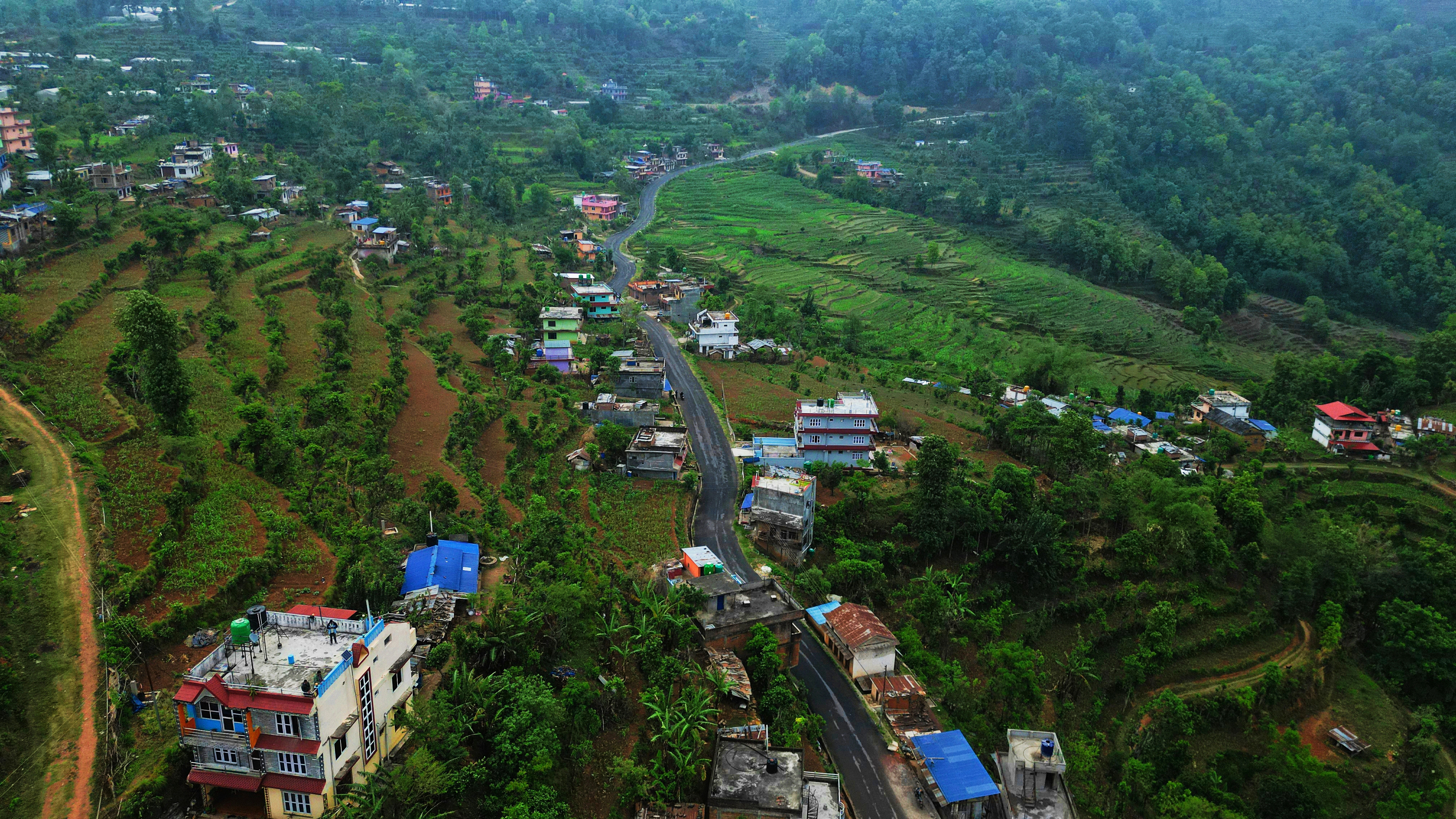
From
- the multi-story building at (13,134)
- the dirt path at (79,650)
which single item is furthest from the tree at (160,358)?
the multi-story building at (13,134)

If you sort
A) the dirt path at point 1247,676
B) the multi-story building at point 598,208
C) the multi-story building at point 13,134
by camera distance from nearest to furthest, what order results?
the dirt path at point 1247,676, the multi-story building at point 13,134, the multi-story building at point 598,208

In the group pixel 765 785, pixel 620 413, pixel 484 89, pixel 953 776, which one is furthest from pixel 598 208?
pixel 765 785

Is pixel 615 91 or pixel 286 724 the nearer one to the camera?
pixel 286 724

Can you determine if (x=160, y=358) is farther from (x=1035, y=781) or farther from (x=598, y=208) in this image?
(x=598, y=208)

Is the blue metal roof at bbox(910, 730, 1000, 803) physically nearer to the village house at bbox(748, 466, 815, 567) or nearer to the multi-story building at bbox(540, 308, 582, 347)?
the village house at bbox(748, 466, 815, 567)

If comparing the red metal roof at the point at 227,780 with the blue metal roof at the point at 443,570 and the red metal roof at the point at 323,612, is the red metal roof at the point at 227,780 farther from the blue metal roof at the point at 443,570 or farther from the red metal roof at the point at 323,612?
the blue metal roof at the point at 443,570

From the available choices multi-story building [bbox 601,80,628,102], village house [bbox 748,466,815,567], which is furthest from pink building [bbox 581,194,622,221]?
village house [bbox 748,466,815,567]
